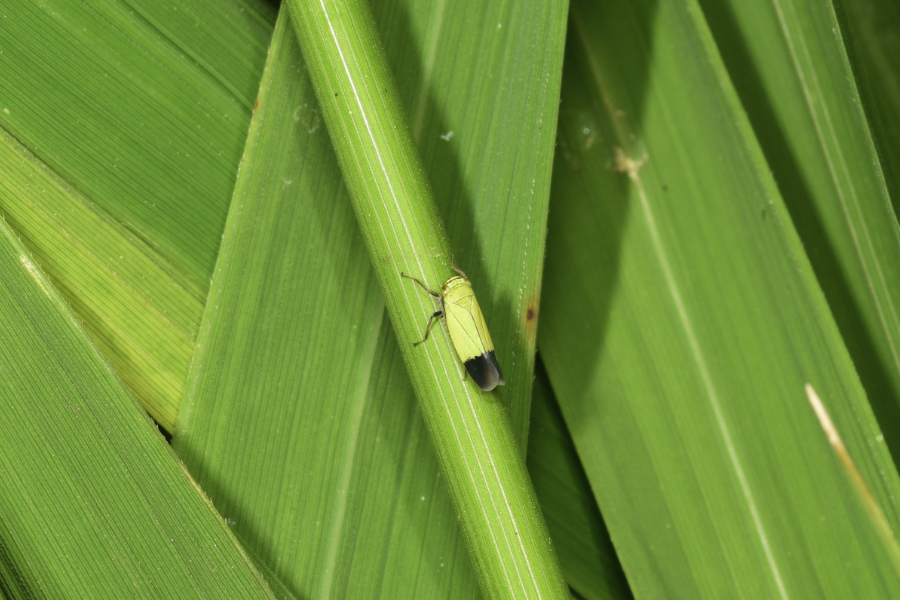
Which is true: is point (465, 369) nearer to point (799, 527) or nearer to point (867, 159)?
point (799, 527)

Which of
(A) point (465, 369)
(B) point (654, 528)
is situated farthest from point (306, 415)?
(B) point (654, 528)

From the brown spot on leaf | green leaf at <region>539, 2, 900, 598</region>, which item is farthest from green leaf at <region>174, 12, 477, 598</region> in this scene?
green leaf at <region>539, 2, 900, 598</region>

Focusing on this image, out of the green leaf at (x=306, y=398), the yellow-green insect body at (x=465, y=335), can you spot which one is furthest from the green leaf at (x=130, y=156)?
the yellow-green insect body at (x=465, y=335)

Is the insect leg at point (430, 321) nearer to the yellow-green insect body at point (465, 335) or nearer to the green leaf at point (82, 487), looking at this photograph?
the yellow-green insect body at point (465, 335)

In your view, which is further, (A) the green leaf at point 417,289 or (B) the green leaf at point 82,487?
(B) the green leaf at point 82,487

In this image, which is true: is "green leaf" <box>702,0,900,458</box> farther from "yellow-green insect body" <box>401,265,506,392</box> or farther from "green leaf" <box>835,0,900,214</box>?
"yellow-green insect body" <box>401,265,506,392</box>
